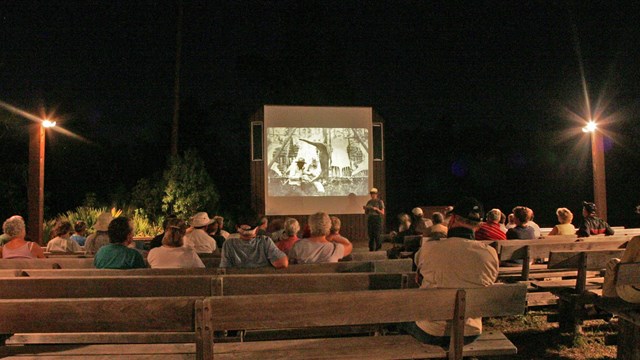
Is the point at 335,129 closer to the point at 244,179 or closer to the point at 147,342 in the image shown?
the point at 244,179

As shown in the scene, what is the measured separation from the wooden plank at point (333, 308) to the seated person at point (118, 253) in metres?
2.19

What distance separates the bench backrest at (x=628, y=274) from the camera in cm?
357

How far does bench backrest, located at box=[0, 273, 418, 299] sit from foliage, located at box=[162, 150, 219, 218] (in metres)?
11.1

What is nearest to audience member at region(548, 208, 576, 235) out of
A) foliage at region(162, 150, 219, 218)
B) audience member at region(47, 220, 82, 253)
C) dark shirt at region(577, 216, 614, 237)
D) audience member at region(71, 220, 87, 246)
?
dark shirt at region(577, 216, 614, 237)

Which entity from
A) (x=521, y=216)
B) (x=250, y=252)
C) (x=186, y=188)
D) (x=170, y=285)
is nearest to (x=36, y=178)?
(x=186, y=188)

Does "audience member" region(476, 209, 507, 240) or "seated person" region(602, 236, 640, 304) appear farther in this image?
"audience member" region(476, 209, 507, 240)

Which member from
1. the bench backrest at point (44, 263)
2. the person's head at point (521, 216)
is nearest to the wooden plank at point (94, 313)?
the bench backrest at point (44, 263)

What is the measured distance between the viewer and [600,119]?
1246 cm

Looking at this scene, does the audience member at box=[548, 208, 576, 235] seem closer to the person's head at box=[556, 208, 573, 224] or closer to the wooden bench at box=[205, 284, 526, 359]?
the person's head at box=[556, 208, 573, 224]

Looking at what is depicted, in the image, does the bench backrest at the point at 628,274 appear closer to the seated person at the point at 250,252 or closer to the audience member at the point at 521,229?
the seated person at the point at 250,252

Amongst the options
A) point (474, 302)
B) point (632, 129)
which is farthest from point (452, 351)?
point (632, 129)

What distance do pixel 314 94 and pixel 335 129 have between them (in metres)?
10.7

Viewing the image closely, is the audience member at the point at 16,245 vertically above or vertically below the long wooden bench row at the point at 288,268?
above

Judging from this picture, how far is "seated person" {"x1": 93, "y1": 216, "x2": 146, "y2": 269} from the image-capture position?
4.45m
